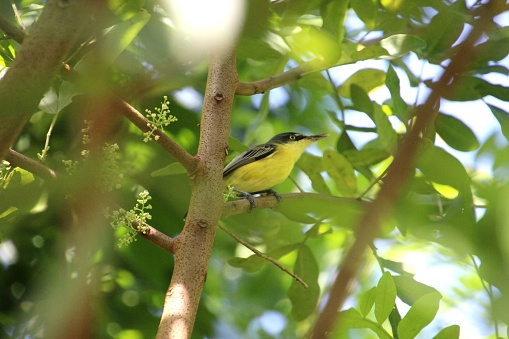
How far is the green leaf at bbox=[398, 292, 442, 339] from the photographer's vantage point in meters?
1.95

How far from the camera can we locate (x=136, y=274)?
10.1ft

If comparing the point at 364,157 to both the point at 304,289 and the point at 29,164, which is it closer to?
the point at 304,289

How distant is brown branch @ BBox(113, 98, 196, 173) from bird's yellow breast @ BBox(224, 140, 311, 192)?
73.8 inches

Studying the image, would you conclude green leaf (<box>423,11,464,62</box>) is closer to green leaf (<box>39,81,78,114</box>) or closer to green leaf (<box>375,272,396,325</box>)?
green leaf (<box>375,272,396,325</box>)

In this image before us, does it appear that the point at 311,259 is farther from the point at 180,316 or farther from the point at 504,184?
the point at 504,184

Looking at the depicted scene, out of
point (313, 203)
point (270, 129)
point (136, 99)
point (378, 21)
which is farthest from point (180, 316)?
point (270, 129)

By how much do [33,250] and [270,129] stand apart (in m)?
1.86

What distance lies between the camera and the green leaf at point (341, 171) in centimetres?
291

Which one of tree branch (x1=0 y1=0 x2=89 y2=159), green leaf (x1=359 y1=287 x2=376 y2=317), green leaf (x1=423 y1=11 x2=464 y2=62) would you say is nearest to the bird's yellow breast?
green leaf (x1=423 y1=11 x2=464 y2=62)

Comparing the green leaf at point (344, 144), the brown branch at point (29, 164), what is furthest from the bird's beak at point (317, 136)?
the brown branch at point (29, 164)

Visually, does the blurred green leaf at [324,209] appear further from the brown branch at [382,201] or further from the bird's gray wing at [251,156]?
the bird's gray wing at [251,156]

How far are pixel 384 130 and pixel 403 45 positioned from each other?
0.32 m

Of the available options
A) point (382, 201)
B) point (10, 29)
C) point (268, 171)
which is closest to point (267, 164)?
point (268, 171)

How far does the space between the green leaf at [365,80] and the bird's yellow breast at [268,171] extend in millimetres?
651
